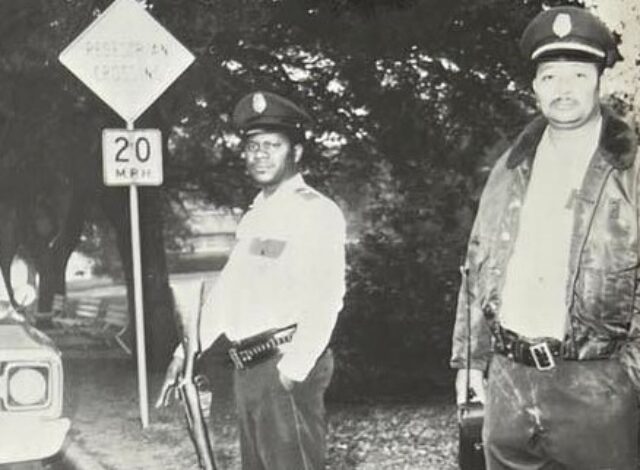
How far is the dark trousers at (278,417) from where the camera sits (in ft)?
12.7

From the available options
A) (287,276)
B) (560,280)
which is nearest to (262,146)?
(287,276)

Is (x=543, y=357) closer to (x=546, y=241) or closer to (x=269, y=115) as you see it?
(x=546, y=241)

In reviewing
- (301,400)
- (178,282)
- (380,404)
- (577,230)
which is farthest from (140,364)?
(577,230)

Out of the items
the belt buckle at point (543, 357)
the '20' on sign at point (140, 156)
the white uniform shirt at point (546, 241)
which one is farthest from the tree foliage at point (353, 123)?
the belt buckle at point (543, 357)

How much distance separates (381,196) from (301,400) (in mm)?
883

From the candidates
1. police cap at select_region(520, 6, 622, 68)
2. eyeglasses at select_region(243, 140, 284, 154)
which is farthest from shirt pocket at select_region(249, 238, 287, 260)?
police cap at select_region(520, 6, 622, 68)

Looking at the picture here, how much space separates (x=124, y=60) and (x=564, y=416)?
7.06ft

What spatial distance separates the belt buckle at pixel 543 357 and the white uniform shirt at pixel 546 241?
10cm

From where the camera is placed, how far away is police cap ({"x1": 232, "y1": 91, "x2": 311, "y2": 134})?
13.4 feet

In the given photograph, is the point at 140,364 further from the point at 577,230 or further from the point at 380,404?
the point at 577,230

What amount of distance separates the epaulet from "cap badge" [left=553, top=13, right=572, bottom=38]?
3.58 ft

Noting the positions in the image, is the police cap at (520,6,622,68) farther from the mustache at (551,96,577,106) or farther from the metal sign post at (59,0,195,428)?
the metal sign post at (59,0,195,428)

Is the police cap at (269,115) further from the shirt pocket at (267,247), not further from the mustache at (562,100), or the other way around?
the mustache at (562,100)

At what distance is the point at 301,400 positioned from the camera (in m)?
3.93
